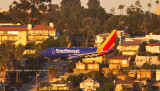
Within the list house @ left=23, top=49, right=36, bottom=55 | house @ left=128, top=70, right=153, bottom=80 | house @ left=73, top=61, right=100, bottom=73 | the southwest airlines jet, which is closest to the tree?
the southwest airlines jet

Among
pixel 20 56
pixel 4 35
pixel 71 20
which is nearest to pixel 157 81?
pixel 20 56

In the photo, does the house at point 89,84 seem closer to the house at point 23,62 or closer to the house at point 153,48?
the house at point 23,62

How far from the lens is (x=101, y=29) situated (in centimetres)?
18562

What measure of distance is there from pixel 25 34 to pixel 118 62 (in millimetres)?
38476

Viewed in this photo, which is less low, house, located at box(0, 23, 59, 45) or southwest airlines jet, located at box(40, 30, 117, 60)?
house, located at box(0, 23, 59, 45)

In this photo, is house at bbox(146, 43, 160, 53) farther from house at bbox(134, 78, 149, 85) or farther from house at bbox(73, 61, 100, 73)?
house at bbox(134, 78, 149, 85)

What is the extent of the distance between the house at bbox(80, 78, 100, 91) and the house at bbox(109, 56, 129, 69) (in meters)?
15.4

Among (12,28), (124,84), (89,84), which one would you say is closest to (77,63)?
(89,84)

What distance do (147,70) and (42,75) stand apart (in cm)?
2527

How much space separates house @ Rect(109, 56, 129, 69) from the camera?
128 m

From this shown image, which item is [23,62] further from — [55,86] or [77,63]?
[55,86]

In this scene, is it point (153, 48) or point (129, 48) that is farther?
point (129, 48)

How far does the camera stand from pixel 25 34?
158m

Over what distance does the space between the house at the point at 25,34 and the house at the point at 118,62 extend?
1263 inches
